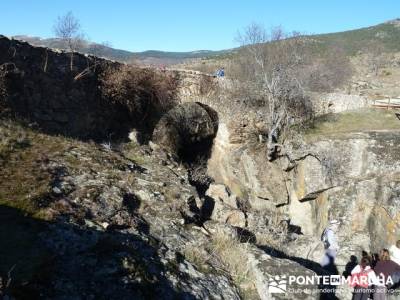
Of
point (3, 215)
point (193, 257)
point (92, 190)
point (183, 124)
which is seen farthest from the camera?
point (183, 124)

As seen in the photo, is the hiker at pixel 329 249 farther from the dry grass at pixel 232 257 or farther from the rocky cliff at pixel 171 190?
the dry grass at pixel 232 257

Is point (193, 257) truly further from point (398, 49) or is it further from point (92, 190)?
point (398, 49)

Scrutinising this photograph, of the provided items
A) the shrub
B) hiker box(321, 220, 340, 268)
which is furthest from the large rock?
hiker box(321, 220, 340, 268)

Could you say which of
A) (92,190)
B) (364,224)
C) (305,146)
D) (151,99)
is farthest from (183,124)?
(92,190)

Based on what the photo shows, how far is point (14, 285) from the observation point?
5184 millimetres

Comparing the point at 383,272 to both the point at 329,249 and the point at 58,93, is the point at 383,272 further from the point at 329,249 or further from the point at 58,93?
the point at 58,93

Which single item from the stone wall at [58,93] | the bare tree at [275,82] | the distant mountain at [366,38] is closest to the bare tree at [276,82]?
the bare tree at [275,82]

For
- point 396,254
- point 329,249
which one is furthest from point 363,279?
point 329,249

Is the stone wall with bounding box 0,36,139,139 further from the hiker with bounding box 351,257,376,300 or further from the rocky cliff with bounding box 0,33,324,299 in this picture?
the hiker with bounding box 351,257,376,300

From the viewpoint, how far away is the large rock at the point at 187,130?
1703 centimetres

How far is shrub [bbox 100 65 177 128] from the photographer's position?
623 inches

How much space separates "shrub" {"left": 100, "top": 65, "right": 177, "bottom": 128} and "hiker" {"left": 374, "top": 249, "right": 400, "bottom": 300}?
36.5 feet

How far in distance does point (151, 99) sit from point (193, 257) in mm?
10747

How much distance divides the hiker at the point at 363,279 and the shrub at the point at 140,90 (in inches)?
433
